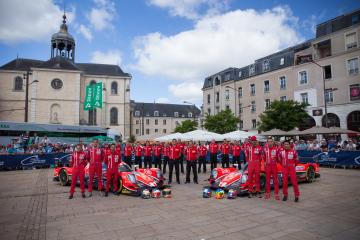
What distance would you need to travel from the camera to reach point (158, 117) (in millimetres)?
84938

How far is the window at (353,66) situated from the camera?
97.5ft

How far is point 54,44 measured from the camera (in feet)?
169

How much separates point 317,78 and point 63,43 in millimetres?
45215

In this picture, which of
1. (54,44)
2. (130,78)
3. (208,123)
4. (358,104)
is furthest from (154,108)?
(358,104)

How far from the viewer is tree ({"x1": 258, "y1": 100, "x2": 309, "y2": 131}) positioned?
31062 millimetres

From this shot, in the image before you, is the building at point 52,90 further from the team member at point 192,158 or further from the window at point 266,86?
the team member at point 192,158

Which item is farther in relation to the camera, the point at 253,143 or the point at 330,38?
the point at 330,38

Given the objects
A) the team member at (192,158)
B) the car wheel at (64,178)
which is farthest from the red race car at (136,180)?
the team member at (192,158)

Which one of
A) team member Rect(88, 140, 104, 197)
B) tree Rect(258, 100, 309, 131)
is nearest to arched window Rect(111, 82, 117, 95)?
tree Rect(258, 100, 309, 131)

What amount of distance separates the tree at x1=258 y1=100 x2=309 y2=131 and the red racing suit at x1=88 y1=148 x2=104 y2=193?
25.9 meters

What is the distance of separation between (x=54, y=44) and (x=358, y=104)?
51267mm

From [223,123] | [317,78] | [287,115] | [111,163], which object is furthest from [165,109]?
[111,163]

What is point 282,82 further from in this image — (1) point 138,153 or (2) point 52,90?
(2) point 52,90

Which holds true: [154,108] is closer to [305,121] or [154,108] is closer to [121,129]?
[121,129]
